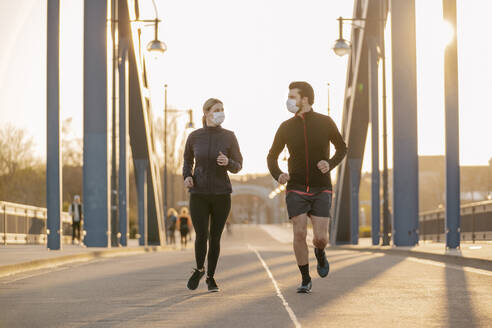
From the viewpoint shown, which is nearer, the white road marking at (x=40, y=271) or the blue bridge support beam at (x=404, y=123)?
the white road marking at (x=40, y=271)

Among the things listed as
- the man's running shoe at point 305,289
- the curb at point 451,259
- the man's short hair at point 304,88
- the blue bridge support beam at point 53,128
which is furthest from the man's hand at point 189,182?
the blue bridge support beam at point 53,128

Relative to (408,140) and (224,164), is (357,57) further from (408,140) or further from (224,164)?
(224,164)

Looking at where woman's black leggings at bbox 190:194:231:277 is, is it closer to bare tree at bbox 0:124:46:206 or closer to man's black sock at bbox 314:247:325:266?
man's black sock at bbox 314:247:325:266

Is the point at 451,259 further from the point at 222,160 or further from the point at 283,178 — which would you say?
the point at 283,178

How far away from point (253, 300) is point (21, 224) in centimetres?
2155

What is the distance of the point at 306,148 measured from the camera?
819cm

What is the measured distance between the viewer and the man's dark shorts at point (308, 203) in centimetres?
806

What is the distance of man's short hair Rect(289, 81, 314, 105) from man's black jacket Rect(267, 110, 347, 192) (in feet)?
0.44

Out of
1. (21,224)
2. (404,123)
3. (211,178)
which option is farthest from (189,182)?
(21,224)

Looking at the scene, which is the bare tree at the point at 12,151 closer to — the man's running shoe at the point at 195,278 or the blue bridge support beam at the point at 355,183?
the blue bridge support beam at the point at 355,183

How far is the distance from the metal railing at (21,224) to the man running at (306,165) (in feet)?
59.9

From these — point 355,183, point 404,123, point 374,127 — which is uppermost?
point 374,127

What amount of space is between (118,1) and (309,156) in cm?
1961

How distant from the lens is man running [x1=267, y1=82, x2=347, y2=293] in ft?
26.5
